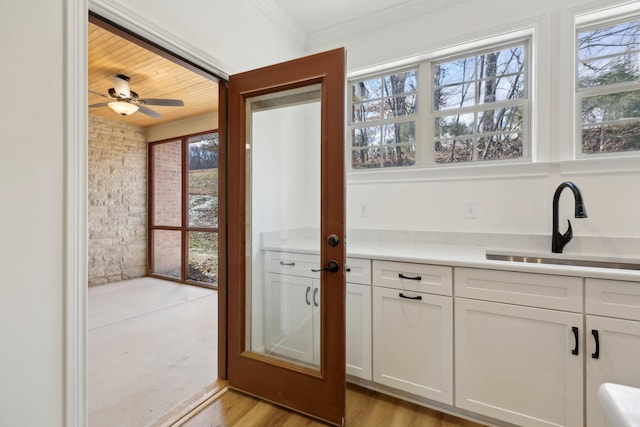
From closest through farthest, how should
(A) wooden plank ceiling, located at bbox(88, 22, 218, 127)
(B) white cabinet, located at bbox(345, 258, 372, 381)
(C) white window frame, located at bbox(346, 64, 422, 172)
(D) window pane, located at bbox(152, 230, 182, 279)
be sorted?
(B) white cabinet, located at bbox(345, 258, 372, 381), (C) white window frame, located at bbox(346, 64, 422, 172), (A) wooden plank ceiling, located at bbox(88, 22, 218, 127), (D) window pane, located at bbox(152, 230, 182, 279)

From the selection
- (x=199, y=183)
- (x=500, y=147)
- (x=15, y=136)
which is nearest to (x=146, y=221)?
(x=199, y=183)

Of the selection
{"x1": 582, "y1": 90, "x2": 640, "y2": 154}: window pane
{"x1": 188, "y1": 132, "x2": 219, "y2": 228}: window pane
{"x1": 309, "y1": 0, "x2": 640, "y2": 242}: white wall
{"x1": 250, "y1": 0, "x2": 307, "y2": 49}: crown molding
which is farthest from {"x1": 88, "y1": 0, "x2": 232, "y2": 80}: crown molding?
{"x1": 188, "y1": 132, "x2": 219, "y2": 228}: window pane

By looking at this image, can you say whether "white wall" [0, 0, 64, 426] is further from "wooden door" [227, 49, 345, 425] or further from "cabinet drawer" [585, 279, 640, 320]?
"cabinet drawer" [585, 279, 640, 320]

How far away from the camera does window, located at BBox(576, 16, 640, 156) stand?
73.4 inches

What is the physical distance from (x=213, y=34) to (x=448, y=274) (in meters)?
2.05

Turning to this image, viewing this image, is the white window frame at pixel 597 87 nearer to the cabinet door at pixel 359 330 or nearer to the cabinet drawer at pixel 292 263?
the cabinet door at pixel 359 330

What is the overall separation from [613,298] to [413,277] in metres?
0.89

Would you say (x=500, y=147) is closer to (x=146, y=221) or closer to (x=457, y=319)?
(x=457, y=319)

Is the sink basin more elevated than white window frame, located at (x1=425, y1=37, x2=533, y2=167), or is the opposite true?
white window frame, located at (x1=425, y1=37, x2=533, y2=167)

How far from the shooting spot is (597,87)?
1926mm

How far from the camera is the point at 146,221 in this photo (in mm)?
5316

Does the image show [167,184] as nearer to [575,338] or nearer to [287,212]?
[287,212]

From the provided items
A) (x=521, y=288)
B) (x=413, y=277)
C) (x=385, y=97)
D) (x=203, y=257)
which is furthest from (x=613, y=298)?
(x=203, y=257)

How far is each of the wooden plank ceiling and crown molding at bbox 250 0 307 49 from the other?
73 cm
